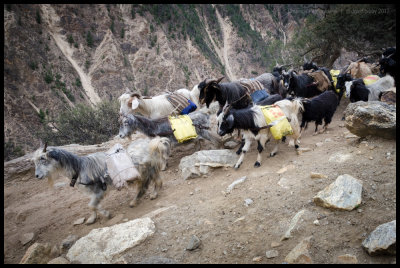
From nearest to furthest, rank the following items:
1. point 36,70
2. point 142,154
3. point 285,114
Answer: point 142,154, point 285,114, point 36,70

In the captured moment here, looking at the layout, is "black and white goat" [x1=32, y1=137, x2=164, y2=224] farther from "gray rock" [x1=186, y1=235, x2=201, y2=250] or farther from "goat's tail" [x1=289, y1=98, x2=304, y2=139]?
"goat's tail" [x1=289, y1=98, x2=304, y2=139]

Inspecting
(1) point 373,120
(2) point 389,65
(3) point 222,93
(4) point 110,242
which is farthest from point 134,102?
(2) point 389,65

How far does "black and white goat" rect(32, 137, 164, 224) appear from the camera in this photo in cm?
397

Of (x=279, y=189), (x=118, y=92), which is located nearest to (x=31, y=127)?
(x=118, y=92)

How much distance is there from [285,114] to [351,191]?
2.94 metres

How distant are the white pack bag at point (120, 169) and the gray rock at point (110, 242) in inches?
33.9

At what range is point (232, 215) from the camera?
3.43m

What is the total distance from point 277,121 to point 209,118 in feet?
7.71

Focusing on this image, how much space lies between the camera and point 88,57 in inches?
1252

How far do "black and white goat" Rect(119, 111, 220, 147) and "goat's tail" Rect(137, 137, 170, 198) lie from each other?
1.13m

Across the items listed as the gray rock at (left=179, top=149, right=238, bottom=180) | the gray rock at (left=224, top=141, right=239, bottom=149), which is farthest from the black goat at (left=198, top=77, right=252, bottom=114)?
the gray rock at (left=179, top=149, right=238, bottom=180)

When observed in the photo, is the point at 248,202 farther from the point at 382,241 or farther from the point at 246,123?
the point at 246,123

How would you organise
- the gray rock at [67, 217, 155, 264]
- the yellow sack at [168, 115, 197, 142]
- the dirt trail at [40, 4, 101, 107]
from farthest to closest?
the dirt trail at [40, 4, 101, 107], the yellow sack at [168, 115, 197, 142], the gray rock at [67, 217, 155, 264]

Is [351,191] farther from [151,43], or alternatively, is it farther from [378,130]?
[151,43]
